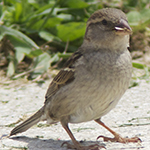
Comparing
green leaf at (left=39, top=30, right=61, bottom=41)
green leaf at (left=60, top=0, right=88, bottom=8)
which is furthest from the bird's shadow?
green leaf at (left=60, top=0, right=88, bottom=8)

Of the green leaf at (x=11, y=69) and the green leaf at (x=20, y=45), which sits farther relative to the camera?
the green leaf at (x=20, y=45)

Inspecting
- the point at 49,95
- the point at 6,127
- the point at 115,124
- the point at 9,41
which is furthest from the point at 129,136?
the point at 9,41

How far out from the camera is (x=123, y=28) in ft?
8.43

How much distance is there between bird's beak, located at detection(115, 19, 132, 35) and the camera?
2549 mm

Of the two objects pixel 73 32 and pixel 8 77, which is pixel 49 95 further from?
pixel 73 32

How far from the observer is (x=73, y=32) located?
492 cm

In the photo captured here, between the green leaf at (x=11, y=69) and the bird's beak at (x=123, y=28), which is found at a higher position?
the bird's beak at (x=123, y=28)

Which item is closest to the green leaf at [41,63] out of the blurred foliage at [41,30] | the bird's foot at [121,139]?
the blurred foliage at [41,30]

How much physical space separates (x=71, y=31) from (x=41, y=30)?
454mm

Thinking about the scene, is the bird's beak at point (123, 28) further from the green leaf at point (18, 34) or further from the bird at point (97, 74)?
the green leaf at point (18, 34)

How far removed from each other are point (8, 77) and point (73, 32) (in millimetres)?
1149

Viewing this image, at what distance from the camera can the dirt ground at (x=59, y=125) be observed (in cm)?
283

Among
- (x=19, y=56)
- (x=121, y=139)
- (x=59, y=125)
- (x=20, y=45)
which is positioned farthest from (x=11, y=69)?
(x=121, y=139)

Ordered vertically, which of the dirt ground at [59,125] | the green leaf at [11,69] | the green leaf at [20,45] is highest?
the green leaf at [20,45]
